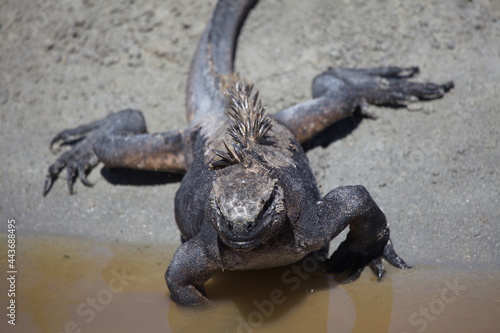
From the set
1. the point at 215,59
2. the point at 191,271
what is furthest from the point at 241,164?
the point at 215,59

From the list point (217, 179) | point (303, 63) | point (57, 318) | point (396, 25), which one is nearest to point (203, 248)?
point (217, 179)

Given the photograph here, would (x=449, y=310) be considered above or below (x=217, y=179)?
below

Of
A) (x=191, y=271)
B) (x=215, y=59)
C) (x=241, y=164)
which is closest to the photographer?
(x=241, y=164)

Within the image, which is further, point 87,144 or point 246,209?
point 87,144

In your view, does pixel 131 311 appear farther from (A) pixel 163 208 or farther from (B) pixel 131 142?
(B) pixel 131 142

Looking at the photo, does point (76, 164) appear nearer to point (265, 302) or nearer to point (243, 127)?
point (243, 127)

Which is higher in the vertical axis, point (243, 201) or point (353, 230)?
point (243, 201)

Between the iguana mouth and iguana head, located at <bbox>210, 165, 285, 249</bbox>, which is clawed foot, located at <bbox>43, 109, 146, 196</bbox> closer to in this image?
iguana head, located at <bbox>210, 165, 285, 249</bbox>

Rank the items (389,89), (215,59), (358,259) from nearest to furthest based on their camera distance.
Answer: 1. (358,259)
2. (389,89)
3. (215,59)
